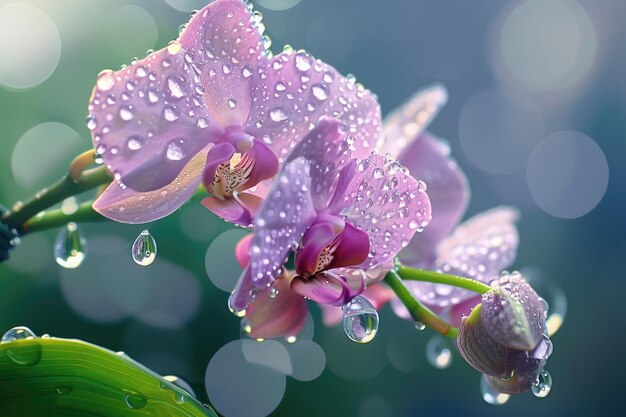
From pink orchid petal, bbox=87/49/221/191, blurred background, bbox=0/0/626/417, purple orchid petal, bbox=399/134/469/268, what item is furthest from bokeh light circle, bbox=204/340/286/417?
pink orchid petal, bbox=87/49/221/191

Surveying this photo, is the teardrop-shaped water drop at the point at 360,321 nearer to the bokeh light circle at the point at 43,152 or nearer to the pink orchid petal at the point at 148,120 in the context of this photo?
the pink orchid petal at the point at 148,120

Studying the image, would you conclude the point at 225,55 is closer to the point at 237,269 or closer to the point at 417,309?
the point at 417,309

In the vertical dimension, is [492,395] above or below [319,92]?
below

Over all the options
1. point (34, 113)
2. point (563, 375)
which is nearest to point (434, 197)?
point (34, 113)

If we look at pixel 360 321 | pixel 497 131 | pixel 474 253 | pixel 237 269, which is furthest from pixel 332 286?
pixel 497 131

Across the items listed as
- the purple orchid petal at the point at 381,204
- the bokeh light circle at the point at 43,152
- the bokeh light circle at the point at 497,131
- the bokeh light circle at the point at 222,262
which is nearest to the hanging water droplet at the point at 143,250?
the purple orchid petal at the point at 381,204

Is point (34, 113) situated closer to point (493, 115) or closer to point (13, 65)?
point (13, 65)

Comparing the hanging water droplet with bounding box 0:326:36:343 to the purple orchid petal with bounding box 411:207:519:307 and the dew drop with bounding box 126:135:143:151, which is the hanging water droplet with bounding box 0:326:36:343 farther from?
the purple orchid petal with bounding box 411:207:519:307
